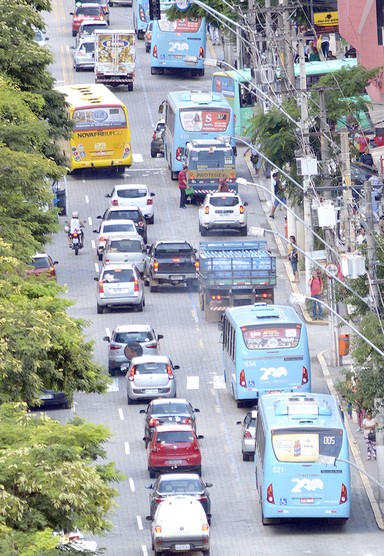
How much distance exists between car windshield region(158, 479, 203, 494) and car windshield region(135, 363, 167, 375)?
36.1ft

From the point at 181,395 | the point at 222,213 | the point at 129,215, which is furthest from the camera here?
the point at 129,215

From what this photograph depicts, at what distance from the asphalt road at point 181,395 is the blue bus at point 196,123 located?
188 centimetres

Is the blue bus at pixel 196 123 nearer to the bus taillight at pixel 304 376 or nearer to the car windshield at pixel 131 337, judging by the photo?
the car windshield at pixel 131 337

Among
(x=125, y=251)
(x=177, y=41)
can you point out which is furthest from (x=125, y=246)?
(x=177, y=41)

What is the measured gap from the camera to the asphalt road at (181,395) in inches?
1841

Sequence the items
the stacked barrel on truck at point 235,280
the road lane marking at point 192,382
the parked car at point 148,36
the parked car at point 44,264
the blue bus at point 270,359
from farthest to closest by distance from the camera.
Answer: the parked car at point 148,36 → the parked car at point 44,264 → the stacked barrel on truck at point 235,280 → the road lane marking at point 192,382 → the blue bus at point 270,359

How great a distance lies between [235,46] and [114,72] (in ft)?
20.5

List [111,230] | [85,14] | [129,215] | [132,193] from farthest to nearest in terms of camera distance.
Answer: [85,14], [132,193], [129,215], [111,230]

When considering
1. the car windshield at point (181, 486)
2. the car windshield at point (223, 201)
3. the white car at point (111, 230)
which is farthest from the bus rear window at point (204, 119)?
the car windshield at point (181, 486)

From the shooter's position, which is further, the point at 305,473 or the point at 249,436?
the point at 249,436

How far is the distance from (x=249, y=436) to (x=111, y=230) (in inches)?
890

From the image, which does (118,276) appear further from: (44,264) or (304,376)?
(304,376)

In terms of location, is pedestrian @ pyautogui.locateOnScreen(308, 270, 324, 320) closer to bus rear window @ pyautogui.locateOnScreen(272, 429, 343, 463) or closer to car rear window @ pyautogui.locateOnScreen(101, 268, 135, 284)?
car rear window @ pyautogui.locateOnScreen(101, 268, 135, 284)

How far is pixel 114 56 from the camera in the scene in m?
97.6
